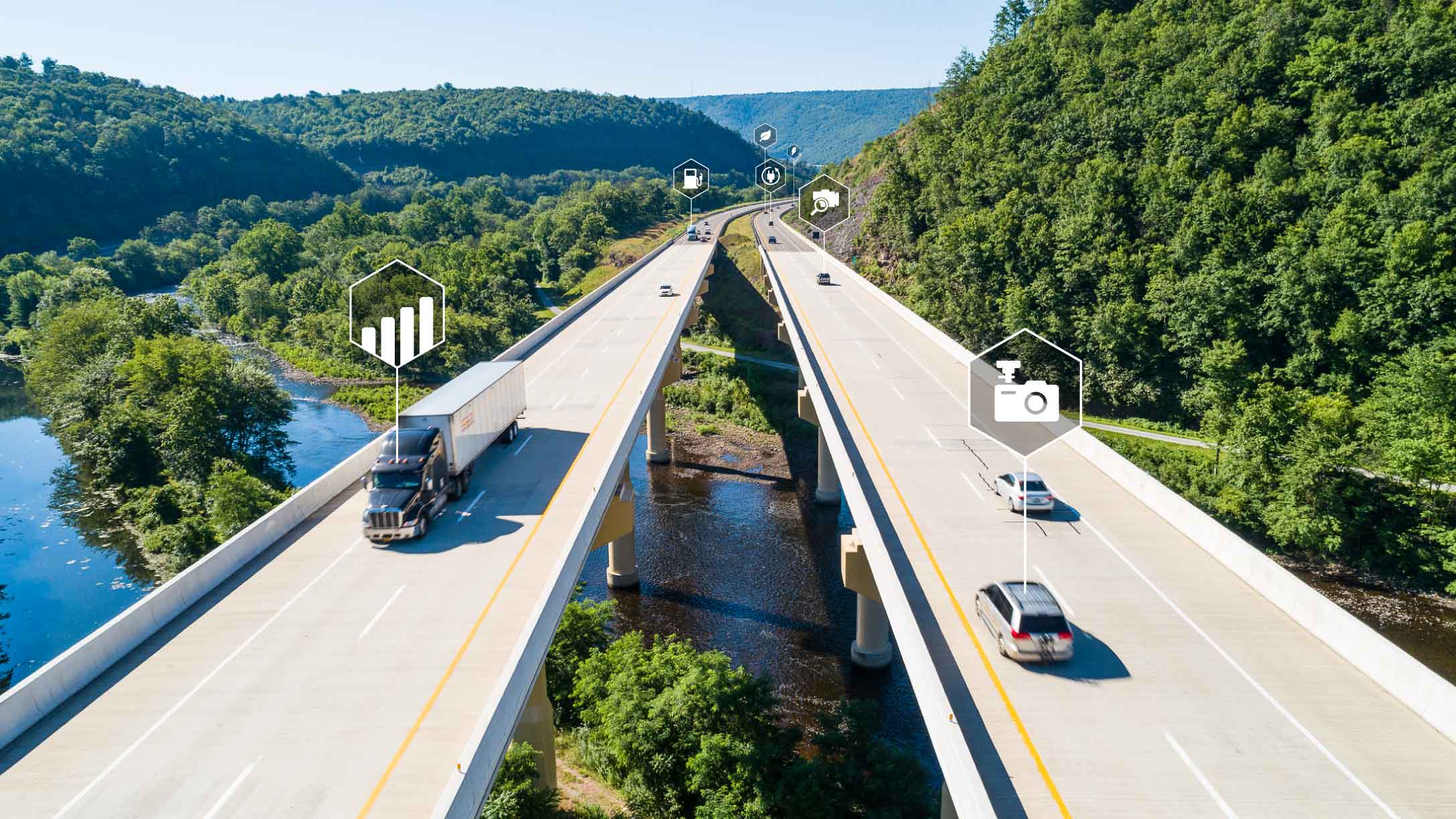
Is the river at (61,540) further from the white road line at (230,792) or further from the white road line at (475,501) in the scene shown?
the white road line at (230,792)

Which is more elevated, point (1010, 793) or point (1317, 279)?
point (1317, 279)

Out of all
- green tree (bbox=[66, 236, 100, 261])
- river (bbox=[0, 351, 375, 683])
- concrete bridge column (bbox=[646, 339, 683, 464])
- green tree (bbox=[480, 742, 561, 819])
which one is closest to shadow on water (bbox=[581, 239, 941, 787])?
concrete bridge column (bbox=[646, 339, 683, 464])

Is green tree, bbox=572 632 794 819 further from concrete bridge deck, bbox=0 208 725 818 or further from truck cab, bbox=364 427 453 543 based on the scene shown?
truck cab, bbox=364 427 453 543

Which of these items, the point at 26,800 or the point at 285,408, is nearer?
the point at 26,800

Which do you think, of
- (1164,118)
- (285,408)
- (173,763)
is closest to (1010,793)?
(173,763)

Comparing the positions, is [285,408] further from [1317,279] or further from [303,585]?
[1317,279]

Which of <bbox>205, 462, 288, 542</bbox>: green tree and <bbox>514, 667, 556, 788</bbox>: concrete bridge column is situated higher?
<bbox>205, 462, 288, 542</bbox>: green tree
